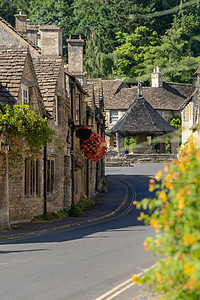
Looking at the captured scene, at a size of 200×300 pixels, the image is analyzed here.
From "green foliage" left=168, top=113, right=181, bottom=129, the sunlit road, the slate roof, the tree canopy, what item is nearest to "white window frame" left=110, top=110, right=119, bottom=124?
"green foliage" left=168, top=113, right=181, bottom=129

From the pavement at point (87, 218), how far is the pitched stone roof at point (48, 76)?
5.04 meters

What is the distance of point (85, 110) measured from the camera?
34562mm

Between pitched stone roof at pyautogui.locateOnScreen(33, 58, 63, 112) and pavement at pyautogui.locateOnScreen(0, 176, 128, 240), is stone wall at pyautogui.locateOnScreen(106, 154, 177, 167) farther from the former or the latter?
pitched stone roof at pyautogui.locateOnScreen(33, 58, 63, 112)

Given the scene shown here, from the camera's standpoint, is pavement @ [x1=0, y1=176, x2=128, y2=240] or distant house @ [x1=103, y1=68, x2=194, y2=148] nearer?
pavement @ [x1=0, y1=176, x2=128, y2=240]

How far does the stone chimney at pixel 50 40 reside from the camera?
28094mm

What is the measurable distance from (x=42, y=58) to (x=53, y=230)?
10.1m

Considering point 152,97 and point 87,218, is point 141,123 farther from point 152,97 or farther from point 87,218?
point 87,218

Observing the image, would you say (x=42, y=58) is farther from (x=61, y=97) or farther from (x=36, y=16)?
(x=36, y=16)

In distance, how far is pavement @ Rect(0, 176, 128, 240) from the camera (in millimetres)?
19875

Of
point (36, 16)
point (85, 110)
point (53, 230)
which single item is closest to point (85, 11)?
point (36, 16)

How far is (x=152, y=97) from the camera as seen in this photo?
8312 centimetres

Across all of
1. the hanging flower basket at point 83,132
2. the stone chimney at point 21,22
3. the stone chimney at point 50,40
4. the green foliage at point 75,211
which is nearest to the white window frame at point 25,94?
the stone chimney at point 50,40

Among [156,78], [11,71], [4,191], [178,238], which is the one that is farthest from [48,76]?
[156,78]

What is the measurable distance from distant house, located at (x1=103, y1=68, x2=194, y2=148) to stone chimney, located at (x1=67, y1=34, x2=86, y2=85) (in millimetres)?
43404
